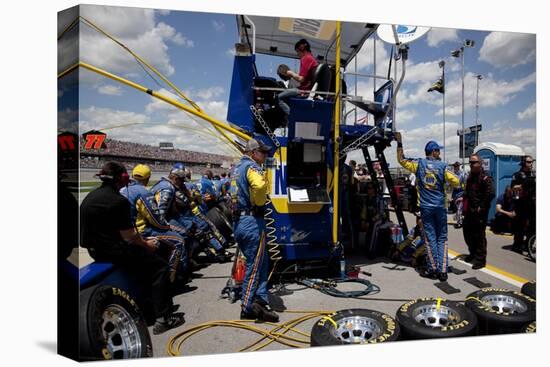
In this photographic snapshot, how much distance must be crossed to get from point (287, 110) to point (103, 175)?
2.29 metres

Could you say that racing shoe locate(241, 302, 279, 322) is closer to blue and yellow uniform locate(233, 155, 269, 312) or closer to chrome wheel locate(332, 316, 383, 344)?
blue and yellow uniform locate(233, 155, 269, 312)

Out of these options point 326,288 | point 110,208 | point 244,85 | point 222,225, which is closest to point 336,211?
point 326,288

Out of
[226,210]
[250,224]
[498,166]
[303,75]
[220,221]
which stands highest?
[303,75]

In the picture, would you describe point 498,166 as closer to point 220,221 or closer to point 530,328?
point 530,328

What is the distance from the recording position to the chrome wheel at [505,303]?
3189 mm

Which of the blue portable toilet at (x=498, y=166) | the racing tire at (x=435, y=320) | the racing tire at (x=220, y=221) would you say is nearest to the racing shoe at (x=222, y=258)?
the racing tire at (x=220, y=221)

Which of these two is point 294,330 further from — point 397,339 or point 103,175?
point 103,175

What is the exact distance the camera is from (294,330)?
3.09m

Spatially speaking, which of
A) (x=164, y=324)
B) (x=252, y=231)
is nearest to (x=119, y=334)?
(x=164, y=324)

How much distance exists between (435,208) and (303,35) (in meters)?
3.02

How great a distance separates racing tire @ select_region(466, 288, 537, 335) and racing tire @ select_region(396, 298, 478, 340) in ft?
0.57

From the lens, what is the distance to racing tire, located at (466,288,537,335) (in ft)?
9.46

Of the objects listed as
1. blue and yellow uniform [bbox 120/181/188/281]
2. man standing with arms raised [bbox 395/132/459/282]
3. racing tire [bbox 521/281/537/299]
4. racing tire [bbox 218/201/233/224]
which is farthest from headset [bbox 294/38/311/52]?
racing tire [bbox 218/201/233/224]

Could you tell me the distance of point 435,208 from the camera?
454 centimetres
